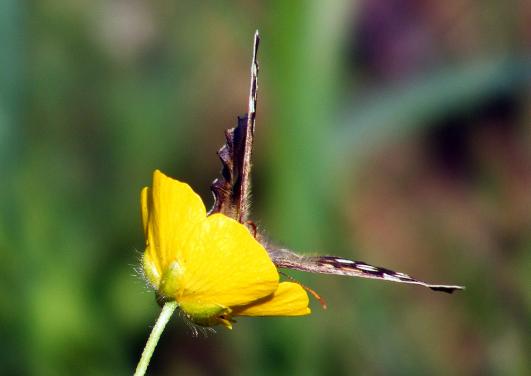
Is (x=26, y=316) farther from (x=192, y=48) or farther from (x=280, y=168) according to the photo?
(x=192, y=48)

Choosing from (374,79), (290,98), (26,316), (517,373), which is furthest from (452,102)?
(374,79)

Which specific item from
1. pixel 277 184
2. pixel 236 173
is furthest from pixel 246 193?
pixel 277 184

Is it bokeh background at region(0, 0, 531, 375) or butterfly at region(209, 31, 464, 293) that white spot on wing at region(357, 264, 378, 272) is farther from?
bokeh background at region(0, 0, 531, 375)

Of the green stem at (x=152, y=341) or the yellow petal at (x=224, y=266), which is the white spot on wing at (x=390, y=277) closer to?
the yellow petal at (x=224, y=266)

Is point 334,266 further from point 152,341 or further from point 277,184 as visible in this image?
point 277,184

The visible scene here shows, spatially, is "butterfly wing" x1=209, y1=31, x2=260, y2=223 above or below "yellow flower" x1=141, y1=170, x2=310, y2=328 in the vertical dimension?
above

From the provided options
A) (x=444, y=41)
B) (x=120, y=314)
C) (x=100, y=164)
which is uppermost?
(x=444, y=41)

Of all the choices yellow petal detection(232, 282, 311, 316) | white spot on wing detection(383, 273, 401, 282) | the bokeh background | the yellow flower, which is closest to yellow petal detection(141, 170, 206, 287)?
the yellow flower

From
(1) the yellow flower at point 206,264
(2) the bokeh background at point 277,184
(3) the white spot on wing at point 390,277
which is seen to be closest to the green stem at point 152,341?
(1) the yellow flower at point 206,264
